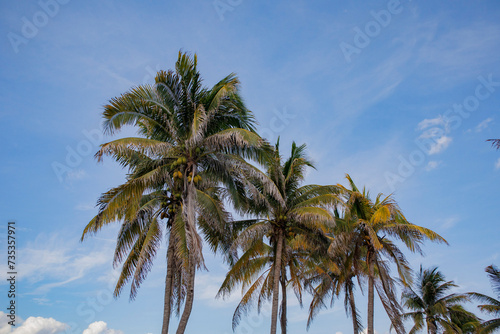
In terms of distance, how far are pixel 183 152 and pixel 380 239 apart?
11.2 meters

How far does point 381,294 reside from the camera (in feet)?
70.2

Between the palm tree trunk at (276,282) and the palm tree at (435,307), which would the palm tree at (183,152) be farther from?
the palm tree at (435,307)

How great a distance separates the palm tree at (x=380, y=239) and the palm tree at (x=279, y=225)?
1583mm

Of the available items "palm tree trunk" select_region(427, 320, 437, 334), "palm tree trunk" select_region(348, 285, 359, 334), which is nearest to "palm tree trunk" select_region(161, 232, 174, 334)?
"palm tree trunk" select_region(348, 285, 359, 334)

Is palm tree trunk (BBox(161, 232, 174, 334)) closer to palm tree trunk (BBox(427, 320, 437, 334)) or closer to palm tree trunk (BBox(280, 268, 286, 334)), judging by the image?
palm tree trunk (BBox(280, 268, 286, 334))

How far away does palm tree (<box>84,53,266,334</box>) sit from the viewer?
49.6ft

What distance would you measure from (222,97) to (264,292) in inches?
421

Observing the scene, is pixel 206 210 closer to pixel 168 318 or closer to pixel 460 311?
pixel 168 318

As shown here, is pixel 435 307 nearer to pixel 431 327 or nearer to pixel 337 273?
pixel 431 327

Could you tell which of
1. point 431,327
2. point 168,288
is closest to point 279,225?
point 168,288

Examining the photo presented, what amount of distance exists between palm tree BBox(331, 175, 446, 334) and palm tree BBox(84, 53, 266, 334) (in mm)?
6607

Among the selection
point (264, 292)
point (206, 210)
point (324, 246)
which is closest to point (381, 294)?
point (324, 246)

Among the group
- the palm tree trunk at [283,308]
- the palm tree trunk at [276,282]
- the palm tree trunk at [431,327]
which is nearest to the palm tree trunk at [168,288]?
the palm tree trunk at [276,282]

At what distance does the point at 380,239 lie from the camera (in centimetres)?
2191
